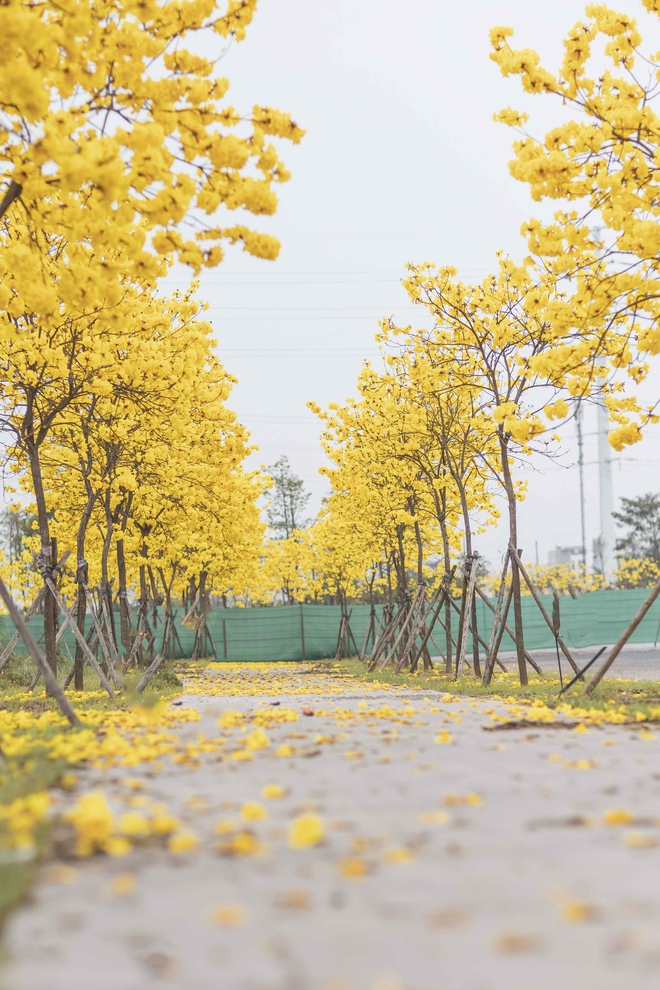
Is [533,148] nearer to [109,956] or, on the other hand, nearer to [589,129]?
[589,129]

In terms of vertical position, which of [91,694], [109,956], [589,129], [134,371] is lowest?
[91,694]

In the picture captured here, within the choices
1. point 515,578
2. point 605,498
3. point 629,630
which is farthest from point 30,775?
point 605,498

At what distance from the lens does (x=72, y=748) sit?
462cm

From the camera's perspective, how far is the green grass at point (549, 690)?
285 inches

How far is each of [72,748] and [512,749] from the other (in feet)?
7.67

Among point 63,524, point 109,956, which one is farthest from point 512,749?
point 63,524

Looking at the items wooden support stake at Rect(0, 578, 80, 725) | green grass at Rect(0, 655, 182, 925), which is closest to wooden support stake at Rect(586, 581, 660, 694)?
green grass at Rect(0, 655, 182, 925)

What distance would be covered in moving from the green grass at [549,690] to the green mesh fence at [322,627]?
38.4 ft

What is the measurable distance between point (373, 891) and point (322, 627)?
2664 cm

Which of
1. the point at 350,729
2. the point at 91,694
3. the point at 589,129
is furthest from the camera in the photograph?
the point at 91,694

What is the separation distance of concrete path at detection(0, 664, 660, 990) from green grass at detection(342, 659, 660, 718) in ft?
10.9

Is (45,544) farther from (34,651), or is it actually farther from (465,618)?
(465,618)

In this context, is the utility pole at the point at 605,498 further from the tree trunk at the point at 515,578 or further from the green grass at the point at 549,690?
the tree trunk at the point at 515,578

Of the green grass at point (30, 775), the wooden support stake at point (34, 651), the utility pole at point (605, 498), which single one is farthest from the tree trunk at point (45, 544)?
the utility pole at point (605, 498)
